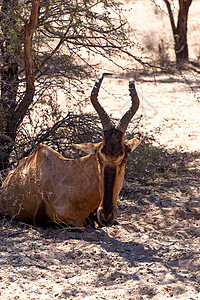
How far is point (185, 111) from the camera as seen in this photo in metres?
12.0

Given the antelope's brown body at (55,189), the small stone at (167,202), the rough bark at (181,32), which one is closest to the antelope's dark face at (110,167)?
the antelope's brown body at (55,189)

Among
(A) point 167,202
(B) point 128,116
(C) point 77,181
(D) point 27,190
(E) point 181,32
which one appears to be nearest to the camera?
(B) point 128,116

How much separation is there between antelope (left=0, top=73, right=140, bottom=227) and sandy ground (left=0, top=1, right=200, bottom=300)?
0.26 metres

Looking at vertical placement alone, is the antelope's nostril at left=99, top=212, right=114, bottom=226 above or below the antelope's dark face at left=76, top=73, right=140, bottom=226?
below

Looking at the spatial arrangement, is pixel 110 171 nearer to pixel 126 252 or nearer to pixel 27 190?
pixel 126 252

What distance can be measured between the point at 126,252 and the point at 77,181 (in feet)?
4.02

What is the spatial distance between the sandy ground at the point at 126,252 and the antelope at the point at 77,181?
26 centimetres

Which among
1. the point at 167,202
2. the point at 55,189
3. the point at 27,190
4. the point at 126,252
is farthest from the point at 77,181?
the point at 167,202

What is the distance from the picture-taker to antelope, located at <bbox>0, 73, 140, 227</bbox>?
502 cm

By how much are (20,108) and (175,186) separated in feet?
9.68

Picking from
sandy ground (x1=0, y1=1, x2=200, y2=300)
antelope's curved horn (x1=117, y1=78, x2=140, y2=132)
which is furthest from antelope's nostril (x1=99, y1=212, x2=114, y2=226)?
antelope's curved horn (x1=117, y1=78, x2=140, y2=132)

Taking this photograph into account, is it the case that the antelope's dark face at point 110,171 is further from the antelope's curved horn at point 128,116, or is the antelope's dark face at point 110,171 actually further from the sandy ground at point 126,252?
the sandy ground at point 126,252

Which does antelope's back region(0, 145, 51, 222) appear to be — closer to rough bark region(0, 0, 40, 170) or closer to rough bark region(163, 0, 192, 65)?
rough bark region(0, 0, 40, 170)

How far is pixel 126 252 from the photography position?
4906 mm
